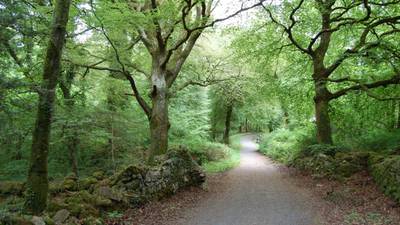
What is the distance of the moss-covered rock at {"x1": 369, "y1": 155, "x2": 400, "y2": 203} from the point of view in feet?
24.7

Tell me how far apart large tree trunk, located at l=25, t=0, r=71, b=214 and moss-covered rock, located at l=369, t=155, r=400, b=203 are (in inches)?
303

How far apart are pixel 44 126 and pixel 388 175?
8.22m

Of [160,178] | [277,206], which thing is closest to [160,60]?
[160,178]

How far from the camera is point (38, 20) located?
6.05m

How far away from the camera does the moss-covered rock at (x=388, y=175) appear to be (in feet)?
24.7

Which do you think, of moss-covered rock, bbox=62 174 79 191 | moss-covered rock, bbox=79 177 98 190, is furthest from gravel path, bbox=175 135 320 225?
moss-covered rock, bbox=62 174 79 191

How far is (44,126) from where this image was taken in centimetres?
554

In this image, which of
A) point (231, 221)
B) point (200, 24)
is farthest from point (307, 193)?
point (200, 24)

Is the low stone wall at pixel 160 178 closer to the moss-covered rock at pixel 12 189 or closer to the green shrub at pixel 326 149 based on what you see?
the moss-covered rock at pixel 12 189

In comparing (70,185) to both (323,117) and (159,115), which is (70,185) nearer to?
(159,115)

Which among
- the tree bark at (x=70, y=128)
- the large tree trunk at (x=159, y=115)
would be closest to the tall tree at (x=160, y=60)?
the large tree trunk at (x=159, y=115)

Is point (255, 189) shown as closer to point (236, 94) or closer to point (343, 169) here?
point (343, 169)

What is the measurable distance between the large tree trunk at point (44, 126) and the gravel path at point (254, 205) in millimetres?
3042

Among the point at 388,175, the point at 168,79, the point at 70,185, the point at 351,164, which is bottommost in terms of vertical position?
the point at 70,185
